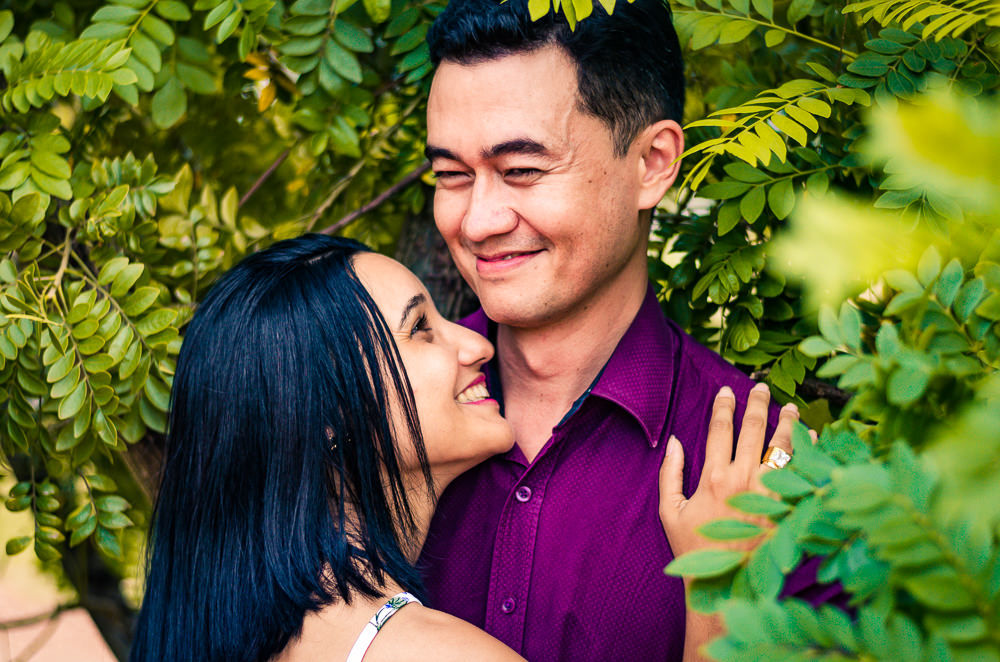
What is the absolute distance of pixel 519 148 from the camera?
78.4 inches

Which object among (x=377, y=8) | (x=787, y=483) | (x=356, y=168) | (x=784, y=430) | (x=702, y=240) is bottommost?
(x=784, y=430)

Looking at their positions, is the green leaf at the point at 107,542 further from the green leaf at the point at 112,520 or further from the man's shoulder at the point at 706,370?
the man's shoulder at the point at 706,370

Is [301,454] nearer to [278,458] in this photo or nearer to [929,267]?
[278,458]

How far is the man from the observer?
192 centimetres

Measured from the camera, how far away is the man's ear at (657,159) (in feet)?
7.21

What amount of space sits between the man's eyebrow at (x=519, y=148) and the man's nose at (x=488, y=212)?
0.08m

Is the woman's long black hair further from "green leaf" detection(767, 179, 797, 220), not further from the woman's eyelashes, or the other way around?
"green leaf" detection(767, 179, 797, 220)

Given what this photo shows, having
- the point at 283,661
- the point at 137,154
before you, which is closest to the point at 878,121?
the point at 283,661

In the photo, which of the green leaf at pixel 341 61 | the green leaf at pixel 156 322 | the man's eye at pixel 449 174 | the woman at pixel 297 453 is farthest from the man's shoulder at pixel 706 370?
the green leaf at pixel 156 322

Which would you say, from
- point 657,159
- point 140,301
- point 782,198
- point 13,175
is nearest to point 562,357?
point 657,159

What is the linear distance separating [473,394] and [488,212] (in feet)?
1.47

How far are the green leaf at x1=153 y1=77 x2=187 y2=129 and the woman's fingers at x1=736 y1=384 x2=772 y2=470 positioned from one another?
1.73 metres

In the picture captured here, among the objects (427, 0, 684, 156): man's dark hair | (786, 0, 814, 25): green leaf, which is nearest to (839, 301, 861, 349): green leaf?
(427, 0, 684, 156): man's dark hair

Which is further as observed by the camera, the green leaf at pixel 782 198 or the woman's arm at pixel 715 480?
the green leaf at pixel 782 198
